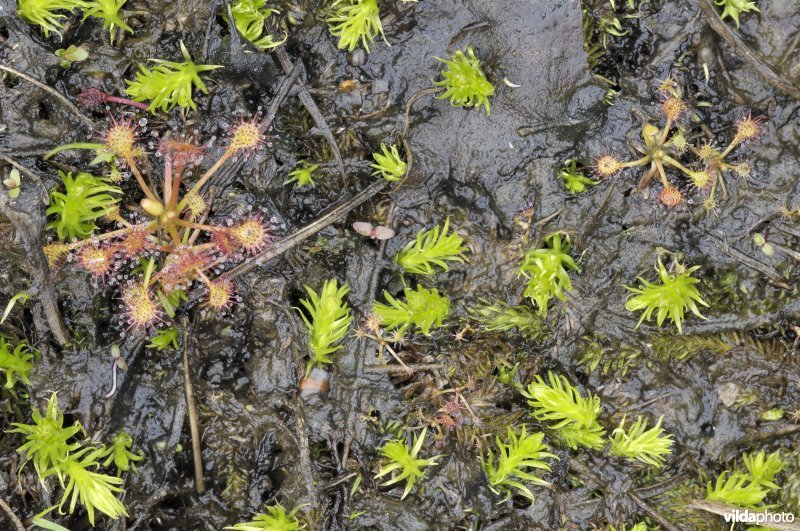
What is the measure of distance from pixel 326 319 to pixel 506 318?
1.09 metres

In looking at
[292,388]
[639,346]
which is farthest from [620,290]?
[292,388]

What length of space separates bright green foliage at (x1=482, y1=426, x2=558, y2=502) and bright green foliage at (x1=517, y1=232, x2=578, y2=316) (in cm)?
79

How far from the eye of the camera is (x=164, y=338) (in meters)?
3.62

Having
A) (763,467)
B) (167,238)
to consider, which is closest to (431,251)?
(167,238)

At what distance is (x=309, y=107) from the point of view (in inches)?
141

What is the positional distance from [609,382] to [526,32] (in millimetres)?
2190

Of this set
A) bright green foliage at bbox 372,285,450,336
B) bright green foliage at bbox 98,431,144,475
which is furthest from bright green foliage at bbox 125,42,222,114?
bright green foliage at bbox 98,431,144,475

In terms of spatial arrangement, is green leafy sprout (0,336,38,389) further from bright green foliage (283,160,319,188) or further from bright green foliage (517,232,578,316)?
bright green foliage (517,232,578,316)

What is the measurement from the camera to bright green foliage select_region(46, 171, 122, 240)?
133 inches

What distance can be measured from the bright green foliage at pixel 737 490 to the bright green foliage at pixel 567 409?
0.75 m

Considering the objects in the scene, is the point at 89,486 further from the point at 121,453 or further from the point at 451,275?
the point at 451,275

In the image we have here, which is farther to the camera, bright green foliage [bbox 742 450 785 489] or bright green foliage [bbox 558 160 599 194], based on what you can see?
bright green foliage [bbox 742 450 785 489]

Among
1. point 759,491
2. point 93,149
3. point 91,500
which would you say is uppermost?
point 93,149

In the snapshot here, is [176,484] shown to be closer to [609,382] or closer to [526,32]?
[609,382]
